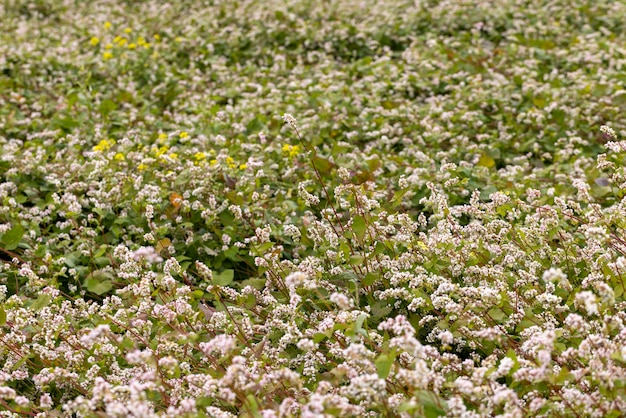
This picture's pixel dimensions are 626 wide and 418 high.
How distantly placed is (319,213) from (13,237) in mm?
1922

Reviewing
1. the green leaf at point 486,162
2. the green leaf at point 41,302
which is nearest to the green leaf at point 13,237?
the green leaf at point 41,302

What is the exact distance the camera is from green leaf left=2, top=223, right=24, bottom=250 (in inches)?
177

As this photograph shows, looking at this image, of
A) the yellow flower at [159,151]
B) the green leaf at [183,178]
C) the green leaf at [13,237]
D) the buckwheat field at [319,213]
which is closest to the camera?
the buckwheat field at [319,213]

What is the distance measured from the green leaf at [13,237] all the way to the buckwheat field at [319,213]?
0.01m

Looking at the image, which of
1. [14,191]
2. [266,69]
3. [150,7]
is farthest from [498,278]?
[150,7]

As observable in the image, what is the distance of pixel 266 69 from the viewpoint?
798 cm

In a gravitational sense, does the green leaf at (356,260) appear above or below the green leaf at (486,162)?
above

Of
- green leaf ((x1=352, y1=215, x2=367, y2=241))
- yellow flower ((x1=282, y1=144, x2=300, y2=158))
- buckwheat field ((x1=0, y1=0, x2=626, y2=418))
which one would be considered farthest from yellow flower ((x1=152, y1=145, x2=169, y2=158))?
green leaf ((x1=352, y1=215, x2=367, y2=241))

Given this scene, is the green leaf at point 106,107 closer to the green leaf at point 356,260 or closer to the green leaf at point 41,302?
the green leaf at point 41,302

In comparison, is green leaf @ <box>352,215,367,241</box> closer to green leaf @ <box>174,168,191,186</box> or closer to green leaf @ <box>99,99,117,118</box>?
green leaf @ <box>174,168,191,186</box>

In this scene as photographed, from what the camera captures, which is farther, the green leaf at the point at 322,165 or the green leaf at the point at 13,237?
the green leaf at the point at 322,165

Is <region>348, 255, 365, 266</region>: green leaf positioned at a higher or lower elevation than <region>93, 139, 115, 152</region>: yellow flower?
higher

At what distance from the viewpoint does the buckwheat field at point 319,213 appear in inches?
109

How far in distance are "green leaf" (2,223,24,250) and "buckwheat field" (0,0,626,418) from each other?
0.03 feet
